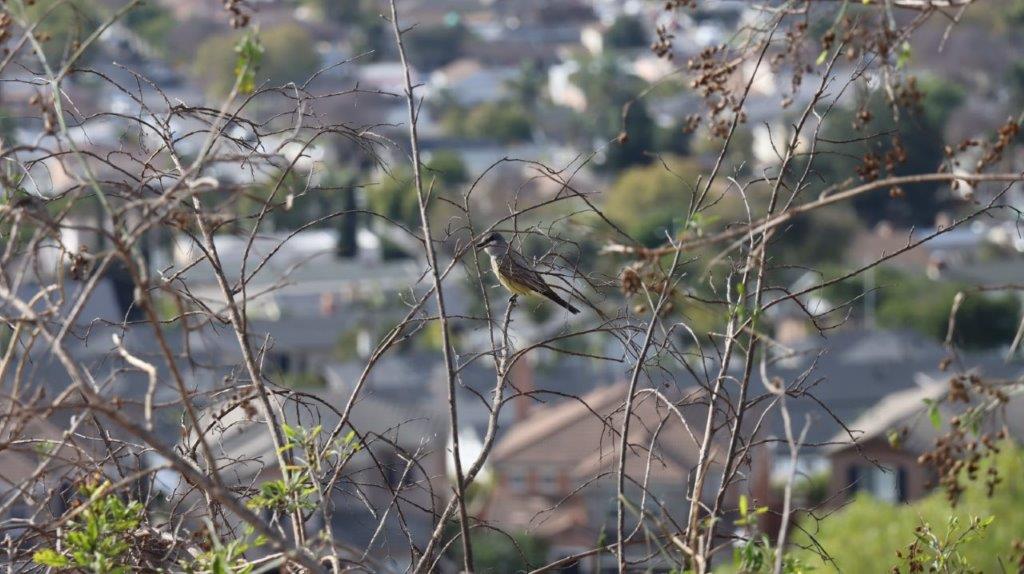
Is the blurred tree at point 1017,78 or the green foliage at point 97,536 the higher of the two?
the blurred tree at point 1017,78

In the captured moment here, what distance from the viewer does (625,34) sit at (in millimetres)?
89500

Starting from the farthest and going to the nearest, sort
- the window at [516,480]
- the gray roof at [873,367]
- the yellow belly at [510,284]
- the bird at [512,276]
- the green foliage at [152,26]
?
the green foliage at [152,26], the gray roof at [873,367], the window at [516,480], the yellow belly at [510,284], the bird at [512,276]

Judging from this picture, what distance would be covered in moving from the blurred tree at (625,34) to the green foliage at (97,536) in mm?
87670

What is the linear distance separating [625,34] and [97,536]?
288 feet

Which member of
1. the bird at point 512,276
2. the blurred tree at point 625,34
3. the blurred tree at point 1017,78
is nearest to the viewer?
the bird at point 512,276

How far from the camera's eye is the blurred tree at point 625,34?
8975cm

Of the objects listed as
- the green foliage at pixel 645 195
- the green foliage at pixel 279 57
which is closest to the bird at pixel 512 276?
the green foliage at pixel 645 195

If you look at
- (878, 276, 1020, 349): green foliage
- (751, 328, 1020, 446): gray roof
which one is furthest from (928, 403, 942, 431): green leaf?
(878, 276, 1020, 349): green foliage

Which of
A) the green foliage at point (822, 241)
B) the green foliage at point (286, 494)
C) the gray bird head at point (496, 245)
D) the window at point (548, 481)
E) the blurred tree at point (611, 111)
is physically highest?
the blurred tree at point (611, 111)

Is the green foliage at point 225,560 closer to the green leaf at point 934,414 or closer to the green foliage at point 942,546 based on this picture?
the green leaf at point 934,414

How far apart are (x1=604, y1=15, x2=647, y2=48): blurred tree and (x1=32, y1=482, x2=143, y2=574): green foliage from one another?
3452 inches

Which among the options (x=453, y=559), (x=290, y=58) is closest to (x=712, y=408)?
(x=453, y=559)

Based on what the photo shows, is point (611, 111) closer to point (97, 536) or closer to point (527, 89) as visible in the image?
point (527, 89)

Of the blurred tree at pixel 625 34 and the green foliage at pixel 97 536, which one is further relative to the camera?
the blurred tree at pixel 625 34
